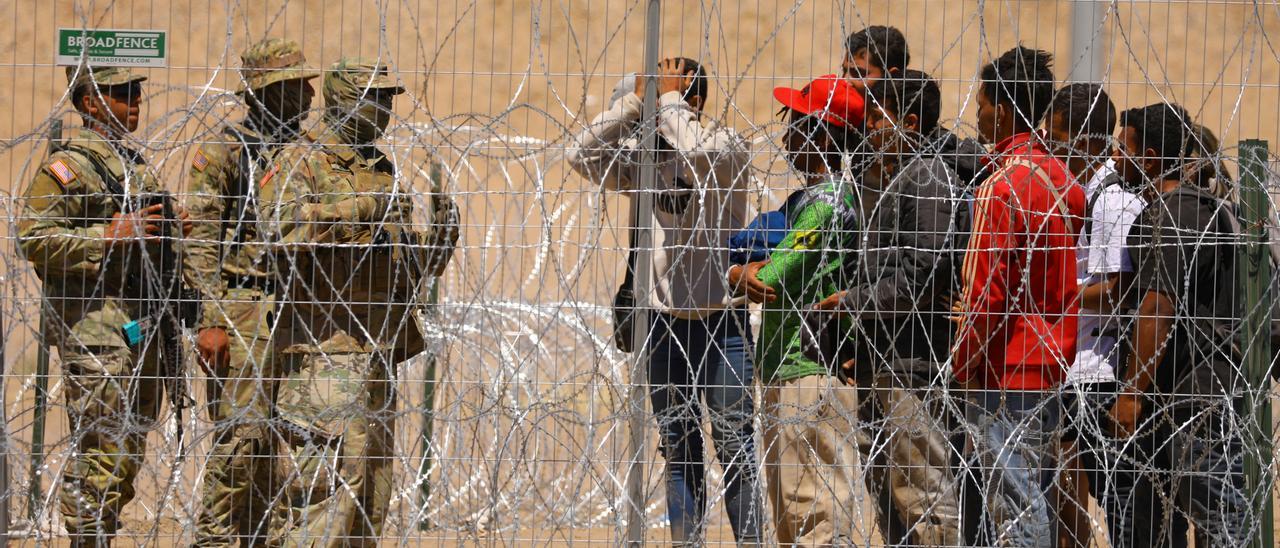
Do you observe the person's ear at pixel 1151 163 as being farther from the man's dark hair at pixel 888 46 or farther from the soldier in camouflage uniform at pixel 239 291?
the soldier in camouflage uniform at pixel 239 291

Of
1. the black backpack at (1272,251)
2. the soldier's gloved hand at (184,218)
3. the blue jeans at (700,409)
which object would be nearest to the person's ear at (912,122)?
the blue jeans at (700,409)

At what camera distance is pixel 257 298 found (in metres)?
→ 5.00

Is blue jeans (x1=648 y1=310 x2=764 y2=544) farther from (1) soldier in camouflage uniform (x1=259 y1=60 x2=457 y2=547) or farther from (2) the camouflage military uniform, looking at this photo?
(2) the camouflage military uniform

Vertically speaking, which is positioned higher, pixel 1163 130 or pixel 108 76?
pixel 108 76

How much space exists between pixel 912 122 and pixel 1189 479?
4.43 ft

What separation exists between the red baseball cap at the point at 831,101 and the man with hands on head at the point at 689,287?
23cm

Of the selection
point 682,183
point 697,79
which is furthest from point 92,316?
point 697,79

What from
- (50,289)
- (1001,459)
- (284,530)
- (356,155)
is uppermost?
(356,155)

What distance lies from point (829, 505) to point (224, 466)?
1859 millimetres

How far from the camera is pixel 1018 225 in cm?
451

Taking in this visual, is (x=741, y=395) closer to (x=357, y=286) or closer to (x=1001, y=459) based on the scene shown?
(x=1001, y=459)

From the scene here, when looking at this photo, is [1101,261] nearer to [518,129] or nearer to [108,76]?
[108,76]

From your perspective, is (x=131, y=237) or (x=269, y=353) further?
(x=269, y=353)

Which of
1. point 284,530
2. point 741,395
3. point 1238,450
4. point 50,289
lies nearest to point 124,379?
point 50,289
